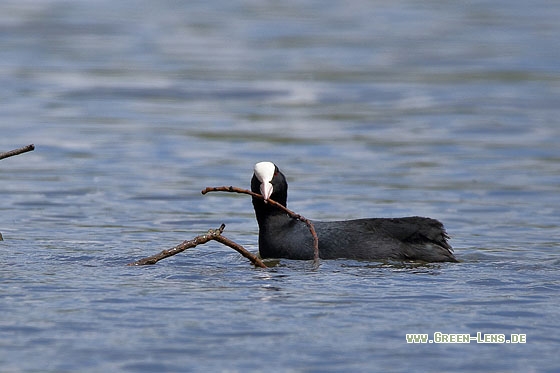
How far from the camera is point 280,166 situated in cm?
1420

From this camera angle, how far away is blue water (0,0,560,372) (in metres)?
6.61

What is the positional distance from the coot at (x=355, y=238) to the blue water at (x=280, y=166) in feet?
0.56

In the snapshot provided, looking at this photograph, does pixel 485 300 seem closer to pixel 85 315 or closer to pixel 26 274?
pixel 85 315

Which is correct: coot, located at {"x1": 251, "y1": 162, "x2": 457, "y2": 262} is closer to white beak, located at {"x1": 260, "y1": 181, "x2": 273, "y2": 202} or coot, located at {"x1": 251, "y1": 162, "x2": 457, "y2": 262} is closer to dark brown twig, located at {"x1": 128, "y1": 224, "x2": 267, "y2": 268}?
white beak, located at {"x1": 260, "y1": 181, "x2": 273, "y2": 202}

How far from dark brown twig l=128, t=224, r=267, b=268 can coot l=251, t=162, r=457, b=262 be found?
2.19 feet

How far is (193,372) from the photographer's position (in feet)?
19.5

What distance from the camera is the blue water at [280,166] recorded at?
260 inches

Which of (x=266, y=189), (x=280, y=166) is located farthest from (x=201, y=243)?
(x=280, y=166)

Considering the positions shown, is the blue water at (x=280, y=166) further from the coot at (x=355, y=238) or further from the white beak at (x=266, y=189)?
the white beak at (x=266, y=189)

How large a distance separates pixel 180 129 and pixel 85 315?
31.4 feet

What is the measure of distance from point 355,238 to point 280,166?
515cm

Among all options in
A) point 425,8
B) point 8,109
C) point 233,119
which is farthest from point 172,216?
point 425,8

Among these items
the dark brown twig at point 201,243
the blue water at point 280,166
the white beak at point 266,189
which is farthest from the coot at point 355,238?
the dark brown twig at point 201,243

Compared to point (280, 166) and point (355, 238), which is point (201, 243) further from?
point (280, 166)
